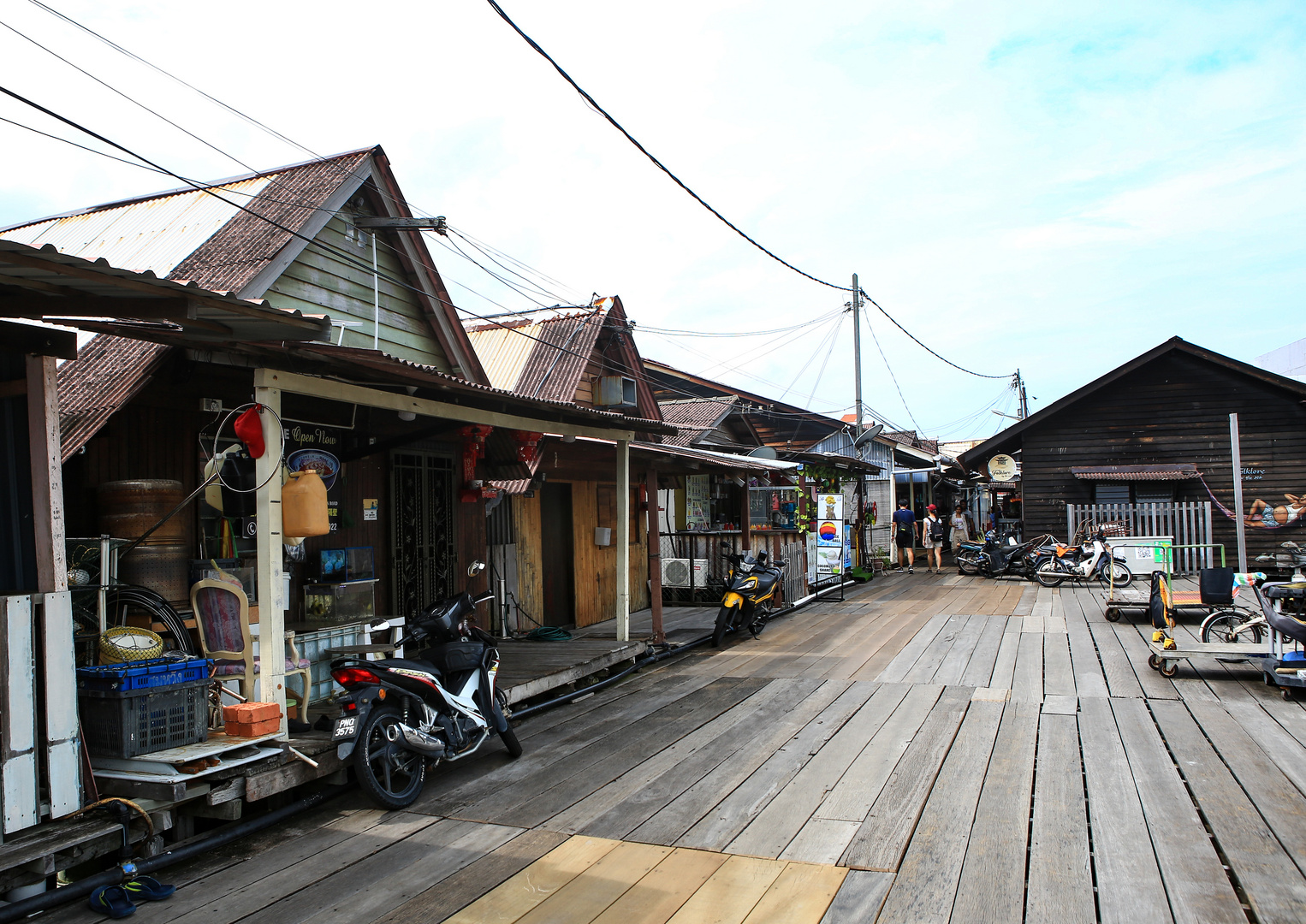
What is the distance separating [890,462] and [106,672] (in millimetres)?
24121

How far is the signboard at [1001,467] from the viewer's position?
20.2 m

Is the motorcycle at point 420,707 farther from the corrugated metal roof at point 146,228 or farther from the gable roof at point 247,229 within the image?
the corrugated metal roof at point 146,228

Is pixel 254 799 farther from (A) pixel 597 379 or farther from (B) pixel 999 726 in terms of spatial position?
(A) pixel 597 379

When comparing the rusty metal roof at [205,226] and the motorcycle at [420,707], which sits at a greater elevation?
the rusty metal roof at [205,226]

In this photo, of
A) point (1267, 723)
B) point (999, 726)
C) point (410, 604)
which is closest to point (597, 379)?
point (410, 604)

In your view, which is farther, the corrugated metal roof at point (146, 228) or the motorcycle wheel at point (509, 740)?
the corrugated metal roof at point (146, 228)

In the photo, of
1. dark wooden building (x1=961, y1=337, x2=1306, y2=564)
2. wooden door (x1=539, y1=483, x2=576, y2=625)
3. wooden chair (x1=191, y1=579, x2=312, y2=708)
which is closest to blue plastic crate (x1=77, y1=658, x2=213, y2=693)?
wooden chair (x1=191, y1=579, x2=312, y2=708)

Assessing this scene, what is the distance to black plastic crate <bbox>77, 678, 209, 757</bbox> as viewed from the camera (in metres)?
4.36

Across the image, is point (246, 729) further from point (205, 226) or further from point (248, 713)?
point (205, 226)

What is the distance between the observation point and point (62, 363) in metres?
6.28

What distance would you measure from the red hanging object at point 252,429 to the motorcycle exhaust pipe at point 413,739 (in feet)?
5.72

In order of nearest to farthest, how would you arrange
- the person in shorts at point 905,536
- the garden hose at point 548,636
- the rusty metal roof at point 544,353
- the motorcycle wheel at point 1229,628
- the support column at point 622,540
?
the motorcycle wheel at point 1229,628 < the support column at point 622,540 < the garden hose at point 548,636 < the rusty metal roof at point 544,353 < the person in shorts at point 905,536

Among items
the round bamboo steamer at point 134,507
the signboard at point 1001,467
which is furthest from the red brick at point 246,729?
the signboard at point 1001,467

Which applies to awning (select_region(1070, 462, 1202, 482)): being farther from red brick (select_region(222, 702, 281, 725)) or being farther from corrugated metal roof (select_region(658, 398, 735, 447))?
red brick (select_region(222, 702, 281, 725))
